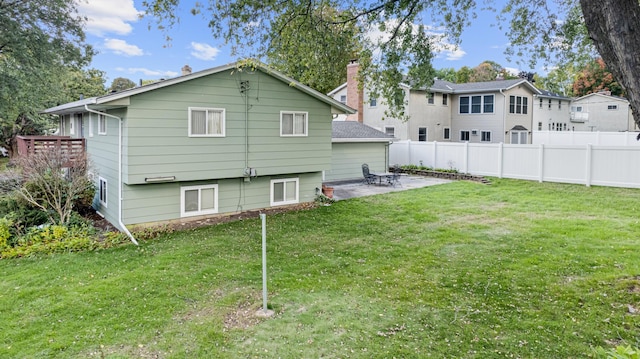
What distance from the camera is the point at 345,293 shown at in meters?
6.57

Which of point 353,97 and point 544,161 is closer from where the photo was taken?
point 544,161

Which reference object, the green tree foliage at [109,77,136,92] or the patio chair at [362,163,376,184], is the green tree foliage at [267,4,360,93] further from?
the green tree foliage at [109,77,136,92]

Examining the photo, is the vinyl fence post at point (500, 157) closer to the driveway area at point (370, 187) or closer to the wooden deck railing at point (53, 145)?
the driveway area at point (370, 187)

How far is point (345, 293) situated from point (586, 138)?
30.3 metres

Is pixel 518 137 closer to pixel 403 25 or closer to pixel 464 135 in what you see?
pixel 464 135

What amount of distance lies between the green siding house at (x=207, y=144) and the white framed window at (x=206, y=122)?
0.09 feet

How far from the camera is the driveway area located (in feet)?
53.0

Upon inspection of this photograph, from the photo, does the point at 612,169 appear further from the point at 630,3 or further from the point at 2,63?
the point at 2,63

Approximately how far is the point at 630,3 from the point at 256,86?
9674mm

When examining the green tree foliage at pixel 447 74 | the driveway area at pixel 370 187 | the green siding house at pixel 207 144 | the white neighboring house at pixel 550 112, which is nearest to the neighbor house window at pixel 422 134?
the driveway area at pixel 370 187

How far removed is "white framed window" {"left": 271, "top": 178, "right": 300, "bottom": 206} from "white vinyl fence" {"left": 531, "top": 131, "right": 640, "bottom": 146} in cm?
2325

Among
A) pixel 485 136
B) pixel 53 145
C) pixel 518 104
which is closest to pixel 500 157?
pixel 485 136

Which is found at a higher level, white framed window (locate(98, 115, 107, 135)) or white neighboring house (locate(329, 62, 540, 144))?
white neighboring house (locate(329, 62, 540, 144))

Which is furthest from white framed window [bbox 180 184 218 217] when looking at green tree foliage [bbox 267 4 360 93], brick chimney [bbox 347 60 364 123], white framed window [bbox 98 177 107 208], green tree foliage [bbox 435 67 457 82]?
green tree foliage [bbox 435 67 457 82]
